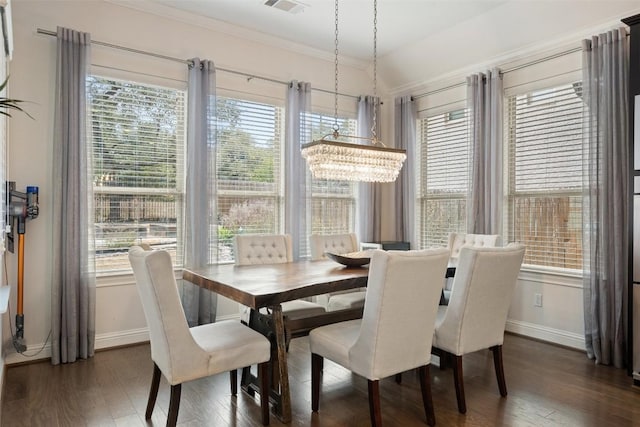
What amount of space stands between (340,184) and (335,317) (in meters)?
2.47

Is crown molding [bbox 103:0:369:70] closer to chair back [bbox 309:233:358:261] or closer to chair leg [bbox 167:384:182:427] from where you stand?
chair back [bbox 309:233:358:261]

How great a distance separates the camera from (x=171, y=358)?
6.99 feet

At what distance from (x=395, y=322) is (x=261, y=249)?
1786 millimetres

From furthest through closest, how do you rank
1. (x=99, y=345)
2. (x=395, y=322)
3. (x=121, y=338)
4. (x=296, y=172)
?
1. (x=296, y=172)
2. (x=121, y=338)
3. (x=99, y=345)
4. (x=395, y=322)

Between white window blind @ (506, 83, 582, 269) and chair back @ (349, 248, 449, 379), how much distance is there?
222 cm

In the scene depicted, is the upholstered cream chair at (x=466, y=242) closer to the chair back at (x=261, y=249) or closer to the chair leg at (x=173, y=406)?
the chair back at (x=261, y=249)

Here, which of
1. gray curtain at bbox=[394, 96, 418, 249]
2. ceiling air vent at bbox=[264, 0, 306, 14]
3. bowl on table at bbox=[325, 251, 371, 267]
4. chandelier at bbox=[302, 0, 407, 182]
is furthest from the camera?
gray curtain at bbox=[394, 96, 418, 249]

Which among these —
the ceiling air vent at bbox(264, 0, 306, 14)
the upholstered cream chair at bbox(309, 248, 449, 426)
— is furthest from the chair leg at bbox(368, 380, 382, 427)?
the ceiling air vent at bbox(264, 0, 306, 14)

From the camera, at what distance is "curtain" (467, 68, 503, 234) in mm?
4266

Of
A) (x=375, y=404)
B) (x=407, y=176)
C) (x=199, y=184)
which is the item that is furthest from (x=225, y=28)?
(x=375, y=404)

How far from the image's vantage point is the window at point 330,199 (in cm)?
504

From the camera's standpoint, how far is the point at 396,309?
2.21 meters

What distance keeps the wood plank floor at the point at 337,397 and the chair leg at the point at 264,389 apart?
7cm

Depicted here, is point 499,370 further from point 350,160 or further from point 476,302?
point 350,160
